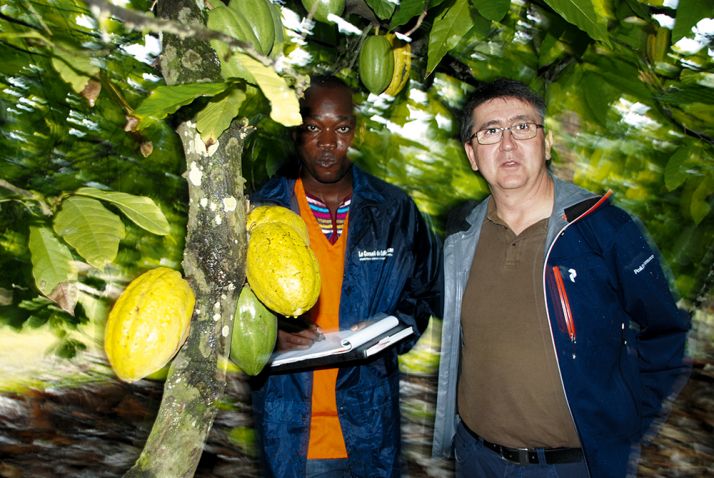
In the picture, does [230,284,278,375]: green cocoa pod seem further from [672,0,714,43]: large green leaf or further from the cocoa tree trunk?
[672,0,714,43]: large green leaf

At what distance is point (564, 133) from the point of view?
12.8ft

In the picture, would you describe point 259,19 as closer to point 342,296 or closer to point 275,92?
point 275,92

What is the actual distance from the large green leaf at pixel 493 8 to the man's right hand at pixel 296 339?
4.28 ft

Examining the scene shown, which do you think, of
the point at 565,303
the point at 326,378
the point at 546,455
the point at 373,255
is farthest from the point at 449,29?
the point at 326,378

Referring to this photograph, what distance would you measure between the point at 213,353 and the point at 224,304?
7cm

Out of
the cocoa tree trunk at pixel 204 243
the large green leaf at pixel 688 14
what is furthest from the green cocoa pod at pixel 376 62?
the cocoa tree trunk at pixel 204 243

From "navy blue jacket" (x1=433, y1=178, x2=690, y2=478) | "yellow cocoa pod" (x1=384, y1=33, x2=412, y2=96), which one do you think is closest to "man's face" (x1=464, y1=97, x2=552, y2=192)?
"navy blue jacket" (x1=433, y1=178, x2=690, y2=478)

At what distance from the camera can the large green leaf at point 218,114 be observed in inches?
35.0

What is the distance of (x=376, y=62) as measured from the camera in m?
1.89

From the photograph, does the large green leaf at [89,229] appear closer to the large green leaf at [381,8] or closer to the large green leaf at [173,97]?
the large green leaf at [173,97]

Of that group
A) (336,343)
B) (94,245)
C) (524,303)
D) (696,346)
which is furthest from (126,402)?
(696,346)

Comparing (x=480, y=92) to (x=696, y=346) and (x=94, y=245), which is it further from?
(x=696, y=346)

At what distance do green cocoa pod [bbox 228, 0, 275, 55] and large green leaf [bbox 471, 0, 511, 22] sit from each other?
0.36 metres

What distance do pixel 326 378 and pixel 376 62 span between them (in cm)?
132
